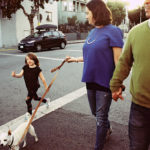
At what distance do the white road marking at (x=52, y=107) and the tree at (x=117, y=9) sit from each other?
47.5 m

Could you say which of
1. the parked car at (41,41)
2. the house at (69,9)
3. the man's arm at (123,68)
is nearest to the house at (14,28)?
the parked car at (41,41)

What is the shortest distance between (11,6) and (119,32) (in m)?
20.7

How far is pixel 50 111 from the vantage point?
15.7 feet

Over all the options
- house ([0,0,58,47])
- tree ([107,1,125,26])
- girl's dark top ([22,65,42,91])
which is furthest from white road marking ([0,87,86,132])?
tree ([107,1,125,26])

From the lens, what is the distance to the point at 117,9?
171 ft

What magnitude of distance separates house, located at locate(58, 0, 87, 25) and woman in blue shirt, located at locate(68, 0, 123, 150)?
35144 millimetres

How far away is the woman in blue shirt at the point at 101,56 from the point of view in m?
2.68

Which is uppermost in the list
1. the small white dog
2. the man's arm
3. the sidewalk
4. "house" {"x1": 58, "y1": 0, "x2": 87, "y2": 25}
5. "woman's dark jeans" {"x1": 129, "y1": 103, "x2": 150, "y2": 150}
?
"house" {"x1": 58, "y1": 0, "x2": 87, "y2": 25}

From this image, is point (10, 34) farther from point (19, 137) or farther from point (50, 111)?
point (19, 137)

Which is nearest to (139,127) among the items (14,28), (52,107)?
(52,107)

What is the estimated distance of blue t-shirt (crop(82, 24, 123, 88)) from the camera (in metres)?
2.67

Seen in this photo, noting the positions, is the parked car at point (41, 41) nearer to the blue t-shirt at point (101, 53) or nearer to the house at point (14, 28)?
the house at point (14, 28)

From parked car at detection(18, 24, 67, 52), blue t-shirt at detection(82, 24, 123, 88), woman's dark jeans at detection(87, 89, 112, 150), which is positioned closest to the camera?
blue t-shirt at detection(82, 24, 123, 88)

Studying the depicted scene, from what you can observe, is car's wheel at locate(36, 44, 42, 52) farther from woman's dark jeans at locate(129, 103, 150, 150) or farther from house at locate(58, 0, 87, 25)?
house at locate(58, 0, 87, 25)
